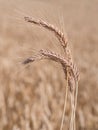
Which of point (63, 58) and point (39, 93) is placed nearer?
point (63, 58)

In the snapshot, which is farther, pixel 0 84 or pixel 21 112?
pixel 0 84

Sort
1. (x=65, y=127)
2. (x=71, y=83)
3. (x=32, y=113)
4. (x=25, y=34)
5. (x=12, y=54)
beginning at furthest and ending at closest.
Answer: (x=25, y=34)
(x=12, y=54)
(x=32, y=113)
(x=65, y=127)
(x=71, y=83)

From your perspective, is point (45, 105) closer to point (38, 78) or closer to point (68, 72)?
point (38, 78)

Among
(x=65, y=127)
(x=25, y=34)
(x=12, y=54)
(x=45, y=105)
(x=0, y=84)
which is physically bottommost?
(x=65, y=127)

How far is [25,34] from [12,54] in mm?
4527

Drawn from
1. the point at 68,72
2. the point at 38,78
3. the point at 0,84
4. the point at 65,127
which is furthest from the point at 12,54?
the point at 68,72

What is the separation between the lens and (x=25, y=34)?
1126 cm

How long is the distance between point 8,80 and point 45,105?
1081 mm

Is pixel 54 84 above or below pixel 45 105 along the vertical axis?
above

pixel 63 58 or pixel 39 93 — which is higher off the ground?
pixel 39 93

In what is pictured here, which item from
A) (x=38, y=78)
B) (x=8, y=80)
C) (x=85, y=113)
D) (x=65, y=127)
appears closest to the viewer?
(x=65, y=127)

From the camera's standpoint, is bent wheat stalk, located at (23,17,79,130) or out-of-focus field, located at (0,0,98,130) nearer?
bent wheat stalk, located at (23,17,79,130)

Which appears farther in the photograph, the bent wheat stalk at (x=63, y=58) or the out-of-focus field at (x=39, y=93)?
the out-of-focus field at (x=39, y=93)

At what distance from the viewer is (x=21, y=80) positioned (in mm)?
4863
